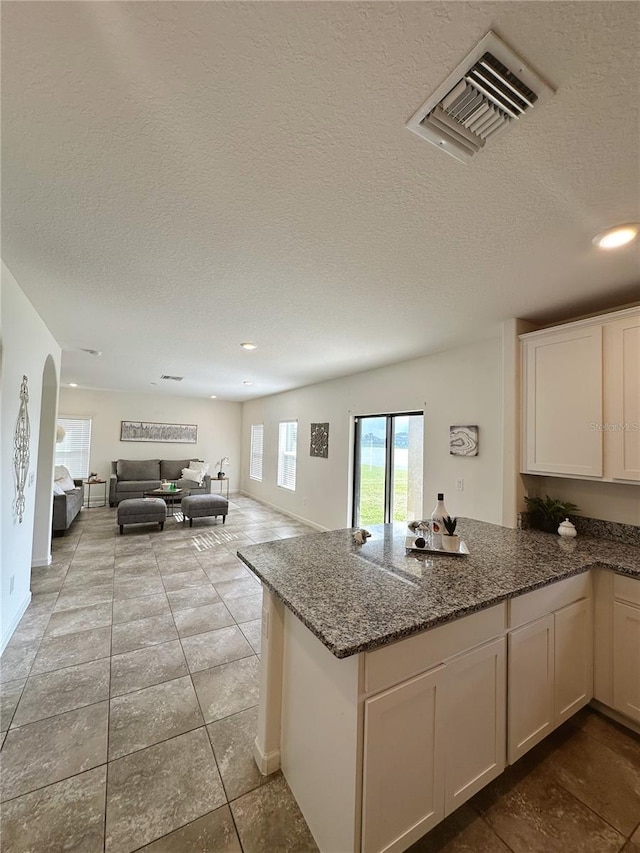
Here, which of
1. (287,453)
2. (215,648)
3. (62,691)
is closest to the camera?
(62,691)

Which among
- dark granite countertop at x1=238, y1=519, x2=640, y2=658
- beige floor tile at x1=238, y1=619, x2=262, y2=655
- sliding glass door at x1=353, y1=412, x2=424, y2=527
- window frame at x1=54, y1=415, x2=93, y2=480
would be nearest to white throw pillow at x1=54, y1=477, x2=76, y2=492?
window frame at x1=54, y1=415, x2=93, y2=480

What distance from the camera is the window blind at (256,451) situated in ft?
26.9

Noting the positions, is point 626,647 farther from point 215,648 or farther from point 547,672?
point 215,648

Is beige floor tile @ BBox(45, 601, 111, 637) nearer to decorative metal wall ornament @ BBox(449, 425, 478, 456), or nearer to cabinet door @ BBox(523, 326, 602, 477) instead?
decorative metal wall ornament @ BBox(449, 425, 478, 456)

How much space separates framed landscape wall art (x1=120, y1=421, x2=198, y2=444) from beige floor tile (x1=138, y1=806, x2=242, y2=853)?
25.6 feet

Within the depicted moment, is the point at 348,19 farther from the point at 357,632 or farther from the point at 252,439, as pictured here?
the point at 252,439

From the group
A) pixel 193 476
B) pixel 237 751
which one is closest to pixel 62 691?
pixel 237 751

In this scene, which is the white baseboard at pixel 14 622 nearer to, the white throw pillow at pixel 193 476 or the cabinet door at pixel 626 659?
the cabinet door at pixel 626 659

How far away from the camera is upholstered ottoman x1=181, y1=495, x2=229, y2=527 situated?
571cm

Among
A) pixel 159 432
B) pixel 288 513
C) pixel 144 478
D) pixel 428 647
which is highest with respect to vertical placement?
pixel 159 432

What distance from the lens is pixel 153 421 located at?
8172 mm

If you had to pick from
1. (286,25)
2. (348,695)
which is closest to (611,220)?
(286,25)

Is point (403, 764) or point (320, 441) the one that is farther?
point (320, 441)

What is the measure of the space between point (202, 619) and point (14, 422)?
2129 millimetres
